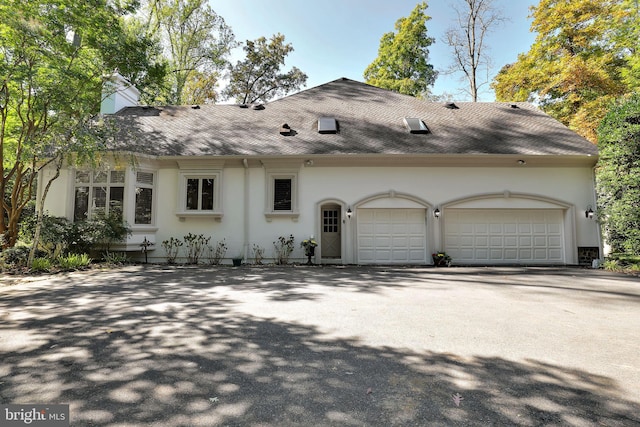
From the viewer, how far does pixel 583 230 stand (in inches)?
419

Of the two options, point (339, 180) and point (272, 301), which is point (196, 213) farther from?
point (272, 301)

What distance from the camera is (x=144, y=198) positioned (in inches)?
419

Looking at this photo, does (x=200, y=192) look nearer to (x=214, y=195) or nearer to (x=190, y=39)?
(x=214, y=195)

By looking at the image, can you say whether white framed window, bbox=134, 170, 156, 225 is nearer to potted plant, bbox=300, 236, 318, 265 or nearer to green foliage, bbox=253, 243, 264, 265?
green foliage, bbox=253, 243, 264, 265

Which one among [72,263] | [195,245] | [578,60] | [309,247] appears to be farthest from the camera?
[578,60]

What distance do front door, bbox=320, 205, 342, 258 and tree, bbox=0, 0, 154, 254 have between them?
737 centimetres

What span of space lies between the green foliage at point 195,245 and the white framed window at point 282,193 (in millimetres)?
2366

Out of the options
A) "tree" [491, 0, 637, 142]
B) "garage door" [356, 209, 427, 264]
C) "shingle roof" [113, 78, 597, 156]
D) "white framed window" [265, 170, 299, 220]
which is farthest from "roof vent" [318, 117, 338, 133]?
"tree" [491, 0, 637, 142]

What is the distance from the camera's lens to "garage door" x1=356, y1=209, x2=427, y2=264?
10.8 m

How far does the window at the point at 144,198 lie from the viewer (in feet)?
34.3

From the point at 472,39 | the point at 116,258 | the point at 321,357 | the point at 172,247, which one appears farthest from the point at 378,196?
the point at 472,39

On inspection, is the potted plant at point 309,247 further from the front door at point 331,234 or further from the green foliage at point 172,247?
the green foliage at point 172,247

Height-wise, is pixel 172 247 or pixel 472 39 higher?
pixel 472 39

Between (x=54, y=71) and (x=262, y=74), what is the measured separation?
16.6 metres
